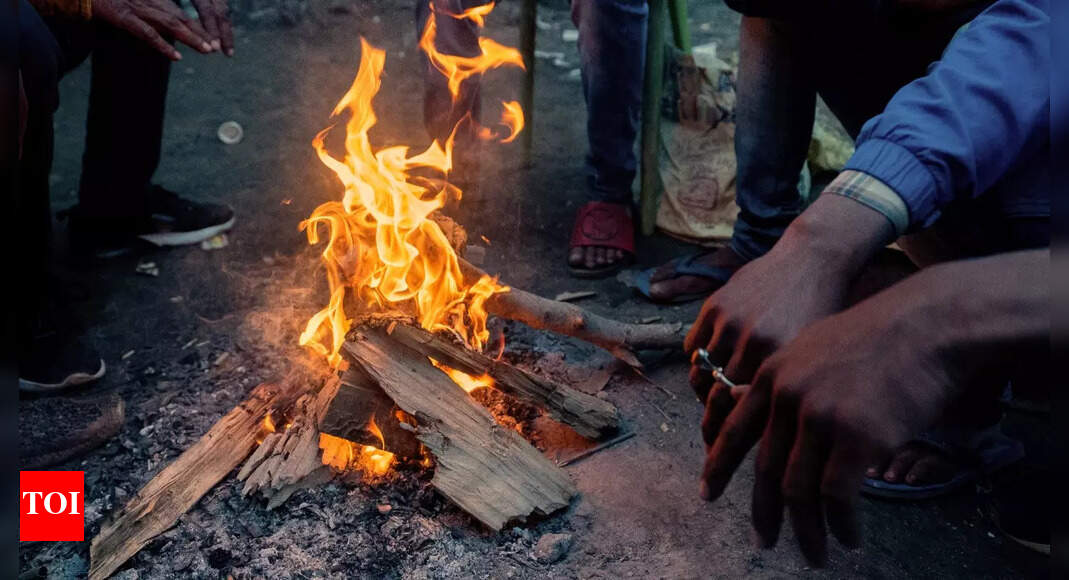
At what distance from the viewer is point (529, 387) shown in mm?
2518

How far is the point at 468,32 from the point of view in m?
3.92

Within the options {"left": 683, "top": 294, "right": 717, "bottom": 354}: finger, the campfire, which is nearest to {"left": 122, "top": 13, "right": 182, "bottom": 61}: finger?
the campfire

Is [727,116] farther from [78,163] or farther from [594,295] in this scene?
[78,163]

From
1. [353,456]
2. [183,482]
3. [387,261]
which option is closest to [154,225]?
[387,261]

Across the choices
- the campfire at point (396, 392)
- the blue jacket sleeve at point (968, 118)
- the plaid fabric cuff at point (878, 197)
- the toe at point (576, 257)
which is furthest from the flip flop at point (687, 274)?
the plaid fabric cuff at point (878, 197)

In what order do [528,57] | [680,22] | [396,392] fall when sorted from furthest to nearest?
[528,57], [680,22], [396,392]

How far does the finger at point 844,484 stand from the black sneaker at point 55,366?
2.64 metres

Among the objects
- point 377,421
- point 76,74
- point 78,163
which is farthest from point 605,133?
point 76,74

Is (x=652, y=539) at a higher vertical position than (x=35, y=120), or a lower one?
lower

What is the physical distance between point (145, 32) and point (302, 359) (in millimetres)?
1378

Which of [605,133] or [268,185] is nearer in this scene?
[605,133]

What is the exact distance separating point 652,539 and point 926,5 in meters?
1.69

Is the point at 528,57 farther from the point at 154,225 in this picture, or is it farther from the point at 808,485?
the point at 808,485

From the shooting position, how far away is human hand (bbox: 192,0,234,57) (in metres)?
3.28
